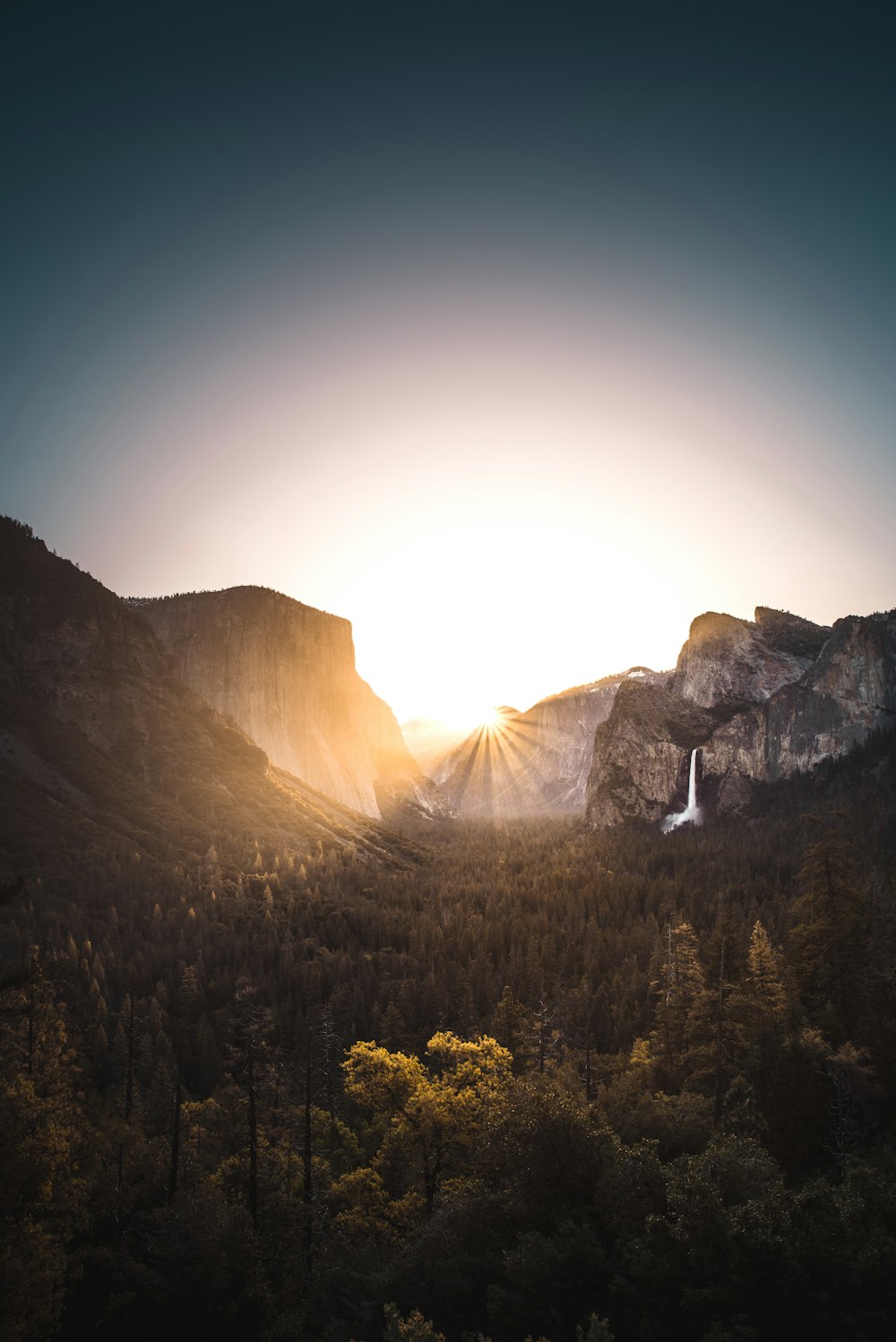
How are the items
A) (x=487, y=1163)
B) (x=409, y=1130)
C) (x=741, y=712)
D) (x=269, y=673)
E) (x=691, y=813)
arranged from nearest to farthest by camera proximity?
(x=487, y=1163) < (x=409, y=1130) < (x=691, y=813) < (x=741, y=712) < (x=269, y=673)

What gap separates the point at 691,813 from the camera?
152m

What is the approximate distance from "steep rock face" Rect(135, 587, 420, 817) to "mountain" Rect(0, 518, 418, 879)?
22.3 meters

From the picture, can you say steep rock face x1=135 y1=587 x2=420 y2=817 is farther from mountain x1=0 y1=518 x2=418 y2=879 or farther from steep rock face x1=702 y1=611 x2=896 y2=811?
steep rock face x1=702 y1=611 x2=896 y2=811

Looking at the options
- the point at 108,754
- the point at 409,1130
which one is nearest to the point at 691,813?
the point at 108,754

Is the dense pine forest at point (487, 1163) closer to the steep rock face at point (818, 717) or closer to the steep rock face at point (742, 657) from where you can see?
the steep rock face at point (818, 717)

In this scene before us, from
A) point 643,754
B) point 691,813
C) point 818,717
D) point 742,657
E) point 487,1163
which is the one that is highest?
point 742,657

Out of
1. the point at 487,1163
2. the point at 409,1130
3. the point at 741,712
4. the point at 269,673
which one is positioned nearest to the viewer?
the point at 487,1163

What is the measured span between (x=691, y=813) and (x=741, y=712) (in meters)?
28.7

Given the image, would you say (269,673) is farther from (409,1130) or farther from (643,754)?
(409,1130)

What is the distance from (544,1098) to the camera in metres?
18.6

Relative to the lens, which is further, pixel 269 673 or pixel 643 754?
pixel 269 673

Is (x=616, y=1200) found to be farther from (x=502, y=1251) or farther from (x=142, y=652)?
(x=142, y=652)

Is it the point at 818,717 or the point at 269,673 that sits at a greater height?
the point at 269,673

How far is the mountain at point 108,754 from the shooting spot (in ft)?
297
